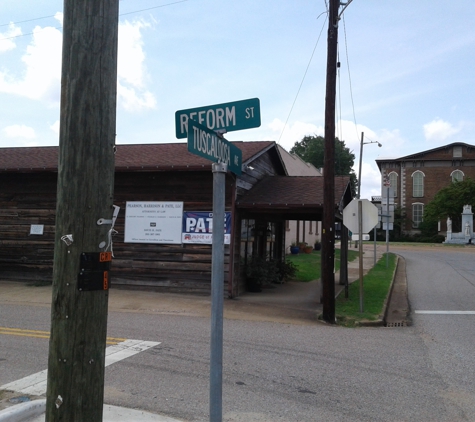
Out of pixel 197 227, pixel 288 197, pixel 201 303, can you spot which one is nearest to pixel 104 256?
A: pixel 201 303

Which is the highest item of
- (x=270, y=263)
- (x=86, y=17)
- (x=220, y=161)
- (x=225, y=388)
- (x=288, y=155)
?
(x=288, y=155)

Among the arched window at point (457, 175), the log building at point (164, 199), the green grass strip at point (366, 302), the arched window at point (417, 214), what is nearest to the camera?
the green grass strip at point (366, 302)

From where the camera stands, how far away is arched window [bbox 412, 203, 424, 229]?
66.9 m

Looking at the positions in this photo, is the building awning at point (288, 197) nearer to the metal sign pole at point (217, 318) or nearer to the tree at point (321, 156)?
the metal sign pole at point (217, 318)

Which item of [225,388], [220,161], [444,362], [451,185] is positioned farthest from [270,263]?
[451,185]

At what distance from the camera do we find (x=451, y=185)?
2445 inches

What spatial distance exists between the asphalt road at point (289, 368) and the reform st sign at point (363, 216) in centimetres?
239

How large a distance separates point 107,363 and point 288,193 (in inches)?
346

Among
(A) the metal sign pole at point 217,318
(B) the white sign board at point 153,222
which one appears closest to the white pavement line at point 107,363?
(A) the metal sign pole at point 217,318

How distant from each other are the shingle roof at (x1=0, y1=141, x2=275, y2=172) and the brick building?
2092 inches

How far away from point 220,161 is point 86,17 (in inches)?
50.6

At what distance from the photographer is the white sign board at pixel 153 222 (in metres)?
14.7

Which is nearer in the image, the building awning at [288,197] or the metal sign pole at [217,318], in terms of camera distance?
the metal sign pole at [217,318]

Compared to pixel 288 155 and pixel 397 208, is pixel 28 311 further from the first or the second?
pixel 397 208
